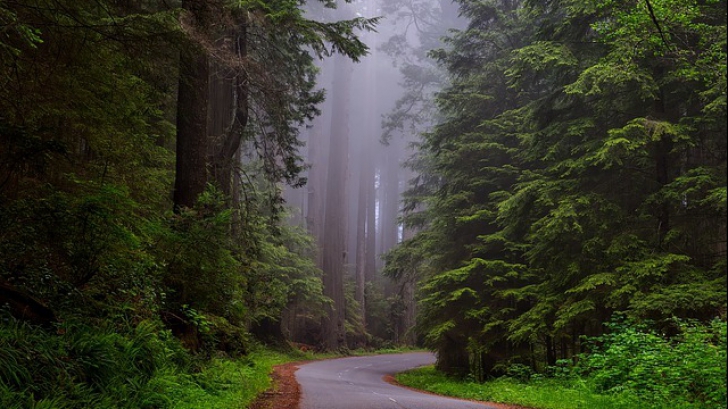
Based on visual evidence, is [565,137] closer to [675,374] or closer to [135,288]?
[675,374]

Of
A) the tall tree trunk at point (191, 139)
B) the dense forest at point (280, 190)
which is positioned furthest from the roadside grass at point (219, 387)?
the tall tree trunk at point (191, 139)

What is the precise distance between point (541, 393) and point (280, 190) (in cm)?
817

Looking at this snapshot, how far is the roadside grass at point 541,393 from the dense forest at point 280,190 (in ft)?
3.06

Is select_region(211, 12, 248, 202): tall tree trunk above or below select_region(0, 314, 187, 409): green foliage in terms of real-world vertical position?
above

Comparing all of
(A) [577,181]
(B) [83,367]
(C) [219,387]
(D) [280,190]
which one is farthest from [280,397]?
(A) [577,181]

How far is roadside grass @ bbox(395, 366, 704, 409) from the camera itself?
7635mm

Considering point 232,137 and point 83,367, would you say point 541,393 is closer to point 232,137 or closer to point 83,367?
point 83,367

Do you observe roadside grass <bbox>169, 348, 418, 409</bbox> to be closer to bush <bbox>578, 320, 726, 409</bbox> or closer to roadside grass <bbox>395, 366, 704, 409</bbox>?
roadside grass <bbox>395, 366, 704, 409</bbox>

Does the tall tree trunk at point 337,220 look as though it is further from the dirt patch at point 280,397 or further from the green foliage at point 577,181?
the dirt patch at point 280,397

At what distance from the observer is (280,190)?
12.8 m

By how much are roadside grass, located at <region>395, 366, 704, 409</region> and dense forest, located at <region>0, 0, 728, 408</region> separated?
3.06 feet

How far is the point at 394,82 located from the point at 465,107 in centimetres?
5005

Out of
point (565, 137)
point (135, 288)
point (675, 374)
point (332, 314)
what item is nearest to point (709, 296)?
point (675, 374)

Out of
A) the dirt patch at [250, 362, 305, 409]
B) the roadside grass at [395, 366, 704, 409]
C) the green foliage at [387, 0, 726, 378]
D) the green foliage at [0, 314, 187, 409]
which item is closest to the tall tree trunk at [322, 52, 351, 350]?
the green foliage at [387, 0, 726, 378]
